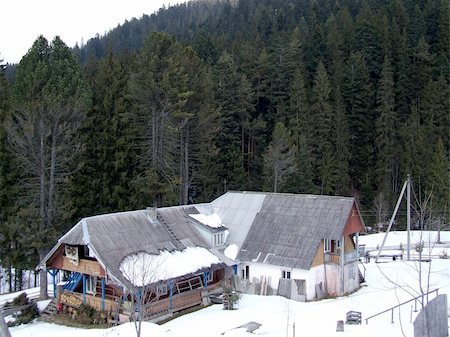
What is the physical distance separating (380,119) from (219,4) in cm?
13483

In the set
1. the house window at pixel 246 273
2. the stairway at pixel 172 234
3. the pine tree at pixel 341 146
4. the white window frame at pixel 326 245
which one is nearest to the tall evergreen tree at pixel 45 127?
the stairway at pixel 172 234

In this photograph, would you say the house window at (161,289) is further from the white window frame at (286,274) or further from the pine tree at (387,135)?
the pine tree at (387,135)

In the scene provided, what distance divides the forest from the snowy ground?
5067 mm

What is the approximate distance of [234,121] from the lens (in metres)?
56.4

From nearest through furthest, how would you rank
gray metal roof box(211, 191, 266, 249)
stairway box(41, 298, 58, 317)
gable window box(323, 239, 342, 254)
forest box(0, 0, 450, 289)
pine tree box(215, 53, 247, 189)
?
stairway box(41, 298, 58, 317) → gable window box(323, 239, 342, 254) → gray metal roof box(211, 191, 266, 249) → forest box(0, 0, 450, 289) → pine tree box(215, 53, 247, 189)

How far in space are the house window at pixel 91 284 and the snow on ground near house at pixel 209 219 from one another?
7072mm

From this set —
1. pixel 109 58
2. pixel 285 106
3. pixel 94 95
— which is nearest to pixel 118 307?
pixel 94 95

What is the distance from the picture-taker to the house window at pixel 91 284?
1072 inches

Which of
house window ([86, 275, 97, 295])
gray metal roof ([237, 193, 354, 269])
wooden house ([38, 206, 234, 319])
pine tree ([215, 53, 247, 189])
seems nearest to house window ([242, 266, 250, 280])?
gray metal roof ([237, 193, 354, 269])

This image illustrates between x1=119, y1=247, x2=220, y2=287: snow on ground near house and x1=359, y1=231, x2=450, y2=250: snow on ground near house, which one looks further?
x1=359, y1=231, x2=450, y2=250: snow on ground near house

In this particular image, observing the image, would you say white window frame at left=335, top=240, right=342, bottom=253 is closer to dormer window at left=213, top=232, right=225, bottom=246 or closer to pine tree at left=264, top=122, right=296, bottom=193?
dormer window at left=213, top=232, right=225, bottom=246

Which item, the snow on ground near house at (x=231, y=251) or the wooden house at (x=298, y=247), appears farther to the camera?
the snow on ground near house at (x=231, y=251)

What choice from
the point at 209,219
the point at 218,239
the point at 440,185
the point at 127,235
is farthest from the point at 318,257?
the point at 440,185

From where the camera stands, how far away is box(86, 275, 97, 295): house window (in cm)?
2724
